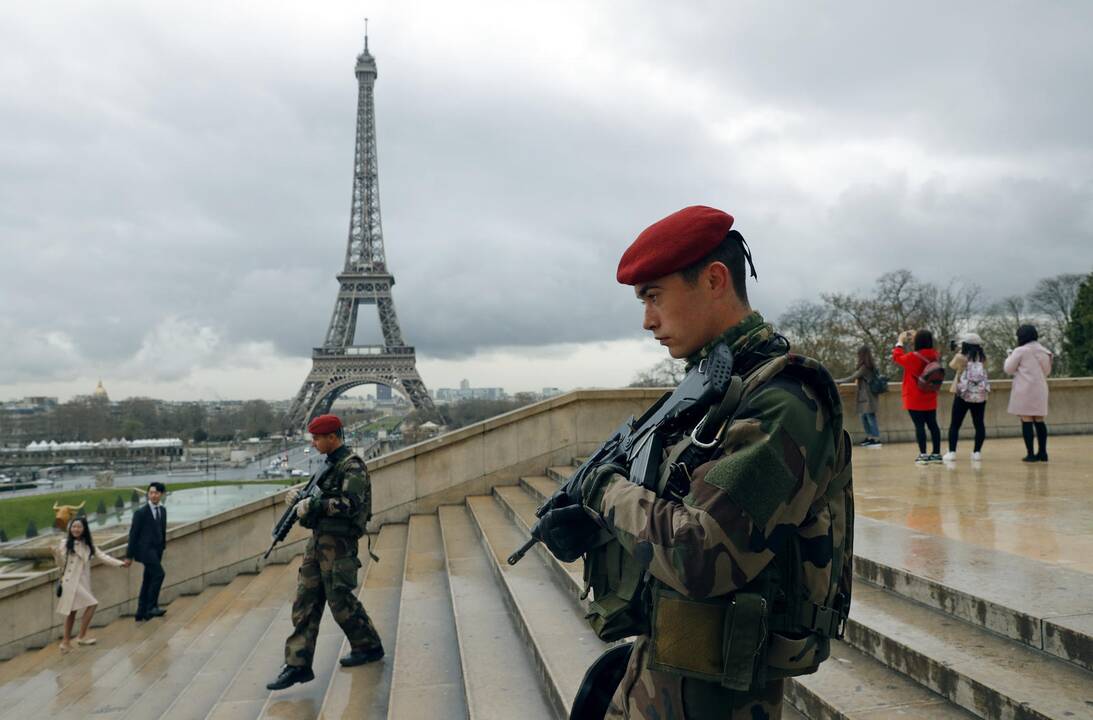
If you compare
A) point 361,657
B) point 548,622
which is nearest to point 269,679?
point 361,657

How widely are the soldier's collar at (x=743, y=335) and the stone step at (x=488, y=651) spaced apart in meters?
2.81

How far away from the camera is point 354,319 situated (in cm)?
6106

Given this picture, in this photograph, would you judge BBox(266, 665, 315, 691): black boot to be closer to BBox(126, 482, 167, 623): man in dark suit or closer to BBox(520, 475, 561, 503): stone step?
BBox(520, 475, 561, 503): stone step

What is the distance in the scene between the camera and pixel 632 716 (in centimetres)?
164

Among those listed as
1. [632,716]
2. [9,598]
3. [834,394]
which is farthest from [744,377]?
[9,598]

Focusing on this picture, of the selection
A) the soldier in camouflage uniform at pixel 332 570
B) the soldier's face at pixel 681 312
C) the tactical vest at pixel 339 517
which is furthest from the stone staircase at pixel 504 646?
the soldier's face at pixel 681 312

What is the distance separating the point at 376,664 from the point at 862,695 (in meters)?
3.42

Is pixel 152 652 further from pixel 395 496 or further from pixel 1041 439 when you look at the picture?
pixel 1041 439

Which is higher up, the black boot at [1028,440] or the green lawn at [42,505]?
the black boot at [1028,440]

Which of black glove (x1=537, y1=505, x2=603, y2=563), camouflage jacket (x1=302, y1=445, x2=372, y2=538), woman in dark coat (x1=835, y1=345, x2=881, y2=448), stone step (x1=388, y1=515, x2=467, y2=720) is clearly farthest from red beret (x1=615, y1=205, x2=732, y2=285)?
woman in dark coat (x1=835, y1=345, x2=881, y2=448)

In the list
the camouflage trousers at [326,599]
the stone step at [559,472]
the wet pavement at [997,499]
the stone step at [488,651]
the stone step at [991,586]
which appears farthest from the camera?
the stone step at [559,472]

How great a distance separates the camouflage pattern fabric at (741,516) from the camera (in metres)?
1.38

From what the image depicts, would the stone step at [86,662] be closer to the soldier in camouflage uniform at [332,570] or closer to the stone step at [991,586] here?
the soldier in camouflage uniform at [332,570]

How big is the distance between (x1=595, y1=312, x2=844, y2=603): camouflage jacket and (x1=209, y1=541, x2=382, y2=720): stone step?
3.97 metres
